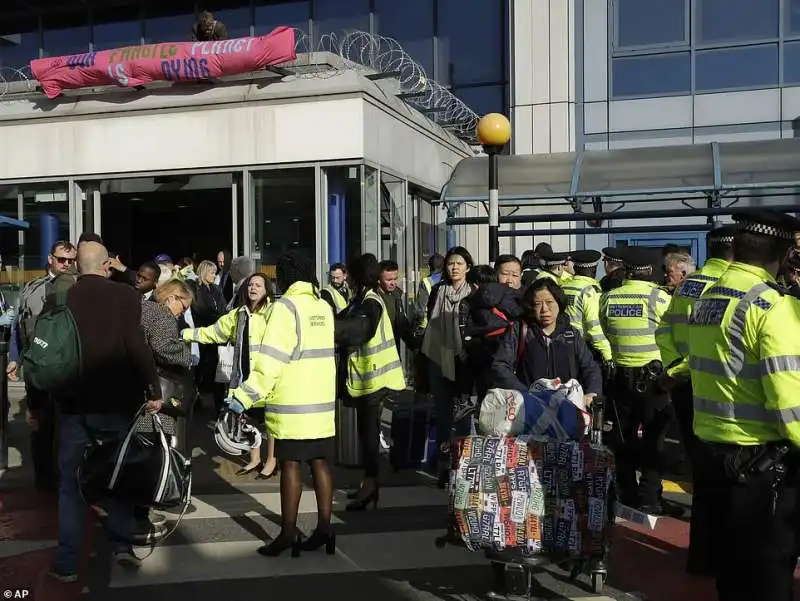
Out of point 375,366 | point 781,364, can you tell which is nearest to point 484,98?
point 375,366

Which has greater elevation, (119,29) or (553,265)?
(119,29)

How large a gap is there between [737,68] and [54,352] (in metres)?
14.4

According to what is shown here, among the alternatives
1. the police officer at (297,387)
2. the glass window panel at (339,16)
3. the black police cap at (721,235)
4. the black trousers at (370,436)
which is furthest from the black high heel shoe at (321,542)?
the glass window panel at (339,16)

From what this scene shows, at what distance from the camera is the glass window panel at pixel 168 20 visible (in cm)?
1744

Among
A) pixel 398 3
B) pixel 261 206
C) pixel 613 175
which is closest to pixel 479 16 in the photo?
pixel 398 3

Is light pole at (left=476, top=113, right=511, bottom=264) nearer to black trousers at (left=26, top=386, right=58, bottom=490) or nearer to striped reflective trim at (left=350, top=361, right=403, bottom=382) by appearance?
striped reflective trim at (left=350, top=361, right=403, bottom=382)

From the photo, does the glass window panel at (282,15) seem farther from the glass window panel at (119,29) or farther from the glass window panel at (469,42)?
the glass window panel at (469,42)

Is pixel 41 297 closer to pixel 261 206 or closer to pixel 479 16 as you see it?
pixel 261 206

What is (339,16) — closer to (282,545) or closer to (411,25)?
(411,25)

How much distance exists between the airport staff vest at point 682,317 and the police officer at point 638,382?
2.58 ft

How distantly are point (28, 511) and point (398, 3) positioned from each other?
13.6 meters

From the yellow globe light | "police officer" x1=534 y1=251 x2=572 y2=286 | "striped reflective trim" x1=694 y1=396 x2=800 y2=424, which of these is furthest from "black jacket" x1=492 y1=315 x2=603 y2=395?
the yellow globe light

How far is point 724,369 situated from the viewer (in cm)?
325

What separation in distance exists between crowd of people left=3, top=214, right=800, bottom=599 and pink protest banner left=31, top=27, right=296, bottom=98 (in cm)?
437
